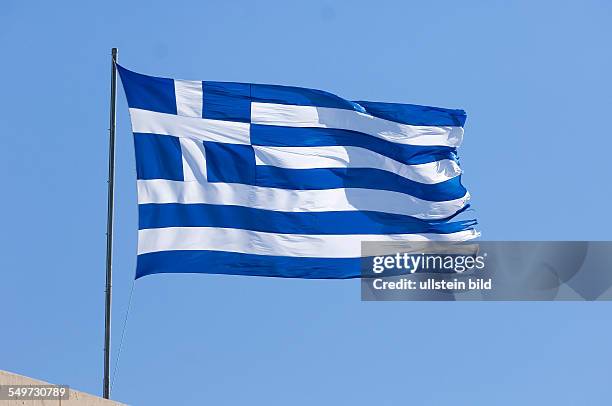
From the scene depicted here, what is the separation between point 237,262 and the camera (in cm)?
2355

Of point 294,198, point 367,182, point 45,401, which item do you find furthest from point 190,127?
point 45,401

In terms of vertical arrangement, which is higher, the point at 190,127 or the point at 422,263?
the point at 190,127

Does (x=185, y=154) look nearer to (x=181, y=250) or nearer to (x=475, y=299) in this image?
(x=181, y=250)

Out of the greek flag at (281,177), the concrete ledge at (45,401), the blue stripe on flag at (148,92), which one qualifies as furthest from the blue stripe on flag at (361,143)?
the concrete ledge at (45,401)

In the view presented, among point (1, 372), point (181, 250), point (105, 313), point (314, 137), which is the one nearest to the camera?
point (1, 372)

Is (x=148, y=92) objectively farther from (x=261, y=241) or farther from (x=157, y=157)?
(x=261, y=241)

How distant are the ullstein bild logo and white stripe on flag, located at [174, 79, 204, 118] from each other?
3655 mm

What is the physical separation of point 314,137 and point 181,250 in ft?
10.7

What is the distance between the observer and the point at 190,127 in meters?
24.1

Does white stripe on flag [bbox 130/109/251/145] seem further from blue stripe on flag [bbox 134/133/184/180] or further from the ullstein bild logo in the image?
the ullstein bild logo

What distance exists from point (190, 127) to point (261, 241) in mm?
2100

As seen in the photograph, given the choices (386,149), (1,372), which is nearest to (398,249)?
(386,149)

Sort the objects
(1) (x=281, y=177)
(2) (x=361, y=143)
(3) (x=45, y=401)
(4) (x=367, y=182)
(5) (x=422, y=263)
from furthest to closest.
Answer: (2) (x=361, y=143), (4) (x=367, y=182), (5) (x=422, y=263), (1) (x=281, y=177), (3) (x=45, y=401)

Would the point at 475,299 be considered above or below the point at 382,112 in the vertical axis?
below
